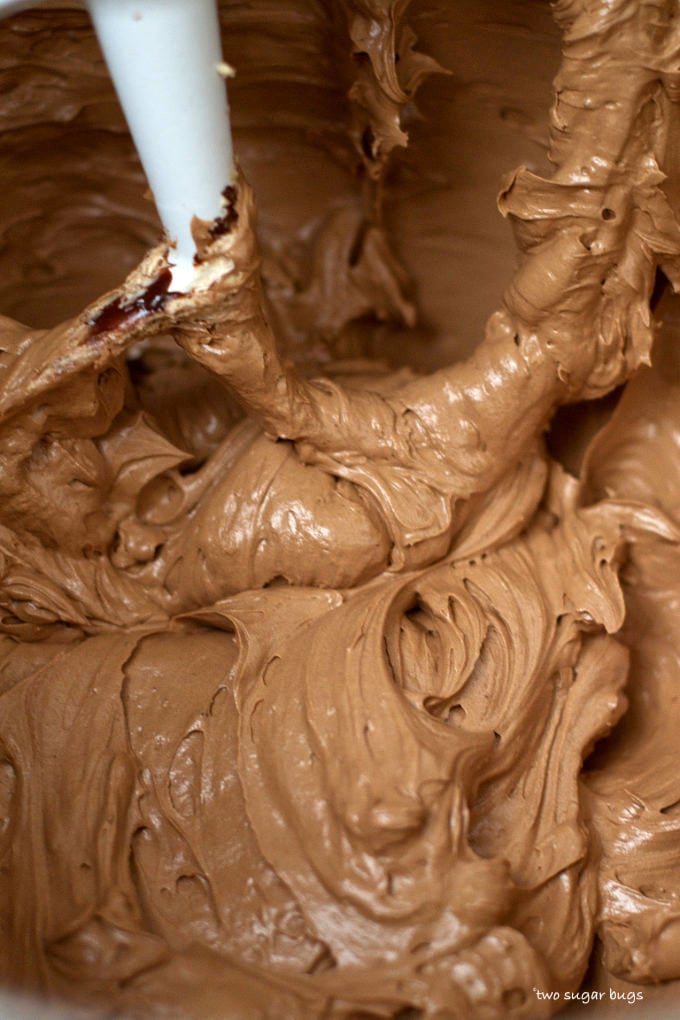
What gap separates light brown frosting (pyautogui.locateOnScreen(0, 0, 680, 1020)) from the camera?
1.17 metres

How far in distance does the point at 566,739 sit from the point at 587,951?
0.27 m

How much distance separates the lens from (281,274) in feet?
5.83

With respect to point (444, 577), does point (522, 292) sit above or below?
above

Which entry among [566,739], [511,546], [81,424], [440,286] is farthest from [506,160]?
[566,739]

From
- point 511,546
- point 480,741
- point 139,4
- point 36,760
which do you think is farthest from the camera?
point 511,546

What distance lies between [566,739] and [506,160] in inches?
37.1

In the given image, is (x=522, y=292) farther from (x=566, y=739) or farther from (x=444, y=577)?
(x=566, y=739)

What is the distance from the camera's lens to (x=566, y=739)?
1.36 meters

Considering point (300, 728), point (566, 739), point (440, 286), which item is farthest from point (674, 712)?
point (440, 286)

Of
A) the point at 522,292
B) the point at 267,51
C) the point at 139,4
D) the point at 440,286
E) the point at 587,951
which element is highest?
the point at 139,4

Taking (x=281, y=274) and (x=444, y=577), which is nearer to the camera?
(x=444, y=577)

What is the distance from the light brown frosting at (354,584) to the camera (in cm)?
117

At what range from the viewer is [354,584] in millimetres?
1398

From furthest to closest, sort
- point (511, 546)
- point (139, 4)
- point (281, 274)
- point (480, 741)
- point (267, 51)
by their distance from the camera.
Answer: point (281, 274) → point (267, 51) → point (511, 546) → point (480, 741) → point (139, 4)
